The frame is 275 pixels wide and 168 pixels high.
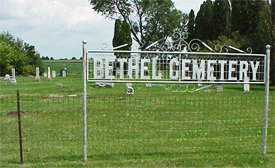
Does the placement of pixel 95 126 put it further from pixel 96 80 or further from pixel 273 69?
pixel 273 69

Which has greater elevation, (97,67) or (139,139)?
(97,67)

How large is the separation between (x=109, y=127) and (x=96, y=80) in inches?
128

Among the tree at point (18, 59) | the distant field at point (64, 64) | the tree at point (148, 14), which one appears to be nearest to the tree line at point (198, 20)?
the tree at point (148, 14)

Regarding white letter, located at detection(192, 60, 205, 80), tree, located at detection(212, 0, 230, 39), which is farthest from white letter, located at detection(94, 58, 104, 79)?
tree, located at detection(212, 0, 230, 39)

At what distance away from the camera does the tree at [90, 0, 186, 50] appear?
140 feet

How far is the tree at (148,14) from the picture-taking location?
4262 cm

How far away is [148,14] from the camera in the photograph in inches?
1703

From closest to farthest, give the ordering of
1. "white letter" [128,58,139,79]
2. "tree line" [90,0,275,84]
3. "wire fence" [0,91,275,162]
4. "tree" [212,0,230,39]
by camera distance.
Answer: "white letter" [128,58,139,79]
"wire fence" [0,91,275,162]
"tree line" [90,0,275,84]
"tree" [212,0,230,39]

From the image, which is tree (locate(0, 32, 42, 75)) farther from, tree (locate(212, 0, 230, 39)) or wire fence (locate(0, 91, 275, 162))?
wire fence (locate(0, 91, 275, 162))

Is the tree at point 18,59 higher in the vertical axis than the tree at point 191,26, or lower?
lower

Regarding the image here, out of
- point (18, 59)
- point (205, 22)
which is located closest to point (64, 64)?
point (18, 59)

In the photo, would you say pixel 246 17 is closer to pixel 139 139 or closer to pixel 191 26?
pixel 191 26

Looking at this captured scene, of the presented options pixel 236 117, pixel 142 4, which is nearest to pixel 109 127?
pixel 236 117

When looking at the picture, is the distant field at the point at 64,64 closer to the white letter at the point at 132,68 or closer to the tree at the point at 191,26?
the tree at the point at 191,26
